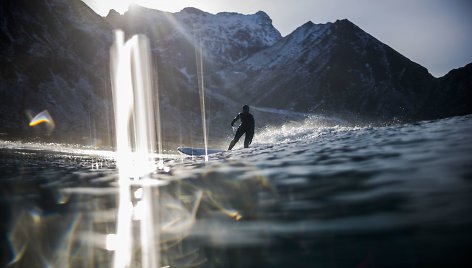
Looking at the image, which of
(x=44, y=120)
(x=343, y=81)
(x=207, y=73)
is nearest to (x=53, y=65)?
(x=44, y=120)

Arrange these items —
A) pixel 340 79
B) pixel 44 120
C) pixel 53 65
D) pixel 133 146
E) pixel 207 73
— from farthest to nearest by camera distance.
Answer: pixel 207 73
pixel 340 79
pixel 53 65
pixel 44 120
pixel 133 146

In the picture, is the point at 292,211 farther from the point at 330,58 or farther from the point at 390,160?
the point at 330,58

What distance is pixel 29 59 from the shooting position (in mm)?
46812

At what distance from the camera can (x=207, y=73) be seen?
143m

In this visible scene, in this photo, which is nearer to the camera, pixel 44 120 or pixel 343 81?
pixel 44 120

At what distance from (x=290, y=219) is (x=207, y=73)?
142812mm

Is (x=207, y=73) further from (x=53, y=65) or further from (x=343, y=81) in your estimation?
(x=53, y=65)

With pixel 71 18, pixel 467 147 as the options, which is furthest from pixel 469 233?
pixel 71 18

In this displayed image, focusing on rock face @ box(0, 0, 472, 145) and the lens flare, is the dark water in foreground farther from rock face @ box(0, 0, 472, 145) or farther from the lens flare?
the lens flare

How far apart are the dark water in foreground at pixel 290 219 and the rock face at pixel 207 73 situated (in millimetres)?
32648

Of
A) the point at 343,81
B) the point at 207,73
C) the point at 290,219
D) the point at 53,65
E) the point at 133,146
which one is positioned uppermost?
the point at 207,73

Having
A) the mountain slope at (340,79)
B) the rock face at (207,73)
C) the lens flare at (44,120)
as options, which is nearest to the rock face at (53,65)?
the rock face at (207,73)

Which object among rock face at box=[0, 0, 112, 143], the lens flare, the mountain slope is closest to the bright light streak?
rock face at box=[0, 0, 112, 143]

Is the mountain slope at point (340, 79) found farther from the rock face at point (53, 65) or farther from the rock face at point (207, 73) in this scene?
the rock face at point (53, 65)
